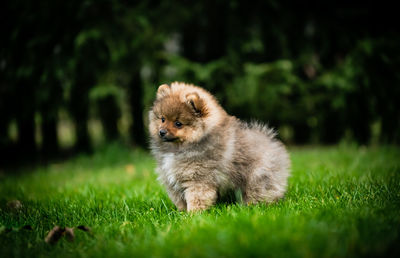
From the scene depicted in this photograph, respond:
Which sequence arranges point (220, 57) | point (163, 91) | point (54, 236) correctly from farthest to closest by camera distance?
point (220, 57), point (163, 91), point (54, 236)

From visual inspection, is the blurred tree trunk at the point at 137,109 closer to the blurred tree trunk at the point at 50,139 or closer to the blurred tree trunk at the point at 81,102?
the blurred tree trunk at the point at 81,102

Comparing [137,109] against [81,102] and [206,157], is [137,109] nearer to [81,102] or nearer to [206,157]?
[81,102]

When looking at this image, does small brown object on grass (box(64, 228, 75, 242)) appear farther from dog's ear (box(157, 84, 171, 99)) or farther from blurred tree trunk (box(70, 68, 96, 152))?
blurred tree trunk (box(70, 68, 96, 152))

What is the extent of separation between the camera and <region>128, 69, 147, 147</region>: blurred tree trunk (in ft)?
28.6

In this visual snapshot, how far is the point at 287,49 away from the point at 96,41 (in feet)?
14.2

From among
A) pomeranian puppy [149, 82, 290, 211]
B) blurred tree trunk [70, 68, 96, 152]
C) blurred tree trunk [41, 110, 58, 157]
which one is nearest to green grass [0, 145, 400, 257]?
pomeranian puppy [149, 82, 290, 211]

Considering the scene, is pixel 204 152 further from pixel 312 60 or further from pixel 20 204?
pixel 312 60

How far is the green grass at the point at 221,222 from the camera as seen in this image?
2037 millimetres

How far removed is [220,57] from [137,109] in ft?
8.76

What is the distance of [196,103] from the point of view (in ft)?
10.8

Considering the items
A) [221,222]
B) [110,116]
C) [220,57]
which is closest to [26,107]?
[110,116]

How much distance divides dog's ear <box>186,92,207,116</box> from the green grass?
3.11 ft

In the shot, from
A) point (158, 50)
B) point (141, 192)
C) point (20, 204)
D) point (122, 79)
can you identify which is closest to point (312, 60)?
point (158, 50)

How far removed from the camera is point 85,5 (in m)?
6.44
